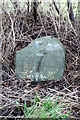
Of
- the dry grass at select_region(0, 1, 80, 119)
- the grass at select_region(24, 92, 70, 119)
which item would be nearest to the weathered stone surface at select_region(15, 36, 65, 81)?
the dry grass at select_region(0, 1, 80, 119)

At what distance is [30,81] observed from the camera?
104 inches

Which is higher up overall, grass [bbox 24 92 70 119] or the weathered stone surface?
the weathered stone surface

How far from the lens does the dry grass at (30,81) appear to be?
2.20 meters

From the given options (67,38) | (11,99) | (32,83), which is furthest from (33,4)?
(11,99)

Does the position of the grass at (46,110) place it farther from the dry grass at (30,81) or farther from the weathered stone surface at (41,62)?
the weathered stone surface at (41,62)

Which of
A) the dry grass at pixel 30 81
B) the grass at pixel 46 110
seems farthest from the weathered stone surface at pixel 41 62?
the grass at pixel 46 110

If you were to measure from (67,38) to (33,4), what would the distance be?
0.88 metres

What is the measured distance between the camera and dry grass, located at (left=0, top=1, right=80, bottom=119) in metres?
2.20

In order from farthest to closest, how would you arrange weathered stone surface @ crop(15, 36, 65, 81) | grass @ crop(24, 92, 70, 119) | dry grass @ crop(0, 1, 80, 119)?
weathered stone surface @ crop(15, 36, 65, 81), dry grass @ crop(0, 1, 80, 119), grass @ crop(24, 92, 70, 119)

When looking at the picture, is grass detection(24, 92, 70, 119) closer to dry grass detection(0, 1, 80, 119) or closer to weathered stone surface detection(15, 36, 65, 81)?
dry grass detection(0, 1, 80, 119)

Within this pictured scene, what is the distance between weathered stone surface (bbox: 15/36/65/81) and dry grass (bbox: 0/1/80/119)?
102mm

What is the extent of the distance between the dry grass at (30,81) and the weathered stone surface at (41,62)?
0.33ft

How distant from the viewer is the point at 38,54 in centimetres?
286

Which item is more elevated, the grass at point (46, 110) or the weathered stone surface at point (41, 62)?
the weathered stone surface at point (41, 62)
